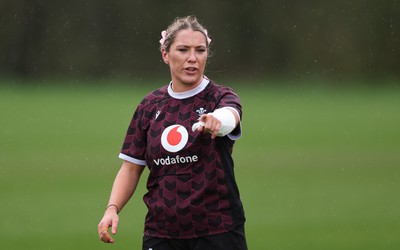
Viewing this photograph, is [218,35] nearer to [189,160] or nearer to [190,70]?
[190,70]

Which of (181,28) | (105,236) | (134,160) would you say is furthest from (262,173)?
(105,236)

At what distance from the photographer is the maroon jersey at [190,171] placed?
174 inches

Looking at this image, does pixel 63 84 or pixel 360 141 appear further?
pixel 63 84

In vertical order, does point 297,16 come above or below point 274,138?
above

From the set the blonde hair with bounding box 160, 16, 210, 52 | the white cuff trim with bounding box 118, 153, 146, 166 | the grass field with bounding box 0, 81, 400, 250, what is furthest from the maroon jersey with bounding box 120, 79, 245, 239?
the grass field with bounding box 0, 81, 400, 250

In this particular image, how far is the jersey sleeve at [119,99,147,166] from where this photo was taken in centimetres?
470

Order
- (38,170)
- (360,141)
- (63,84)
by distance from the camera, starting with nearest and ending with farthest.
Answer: (38,170) < (360,141) < (63,84)

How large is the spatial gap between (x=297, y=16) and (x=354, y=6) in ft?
9.56

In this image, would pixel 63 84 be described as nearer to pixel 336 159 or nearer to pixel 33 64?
pixel 33 64

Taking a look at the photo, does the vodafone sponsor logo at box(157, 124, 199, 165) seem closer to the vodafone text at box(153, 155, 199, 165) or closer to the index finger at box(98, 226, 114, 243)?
Answer: the vodafone text at box(153, 155, 199, 165)

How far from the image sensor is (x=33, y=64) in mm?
43875

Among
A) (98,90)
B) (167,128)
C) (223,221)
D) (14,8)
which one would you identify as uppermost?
(14,8)

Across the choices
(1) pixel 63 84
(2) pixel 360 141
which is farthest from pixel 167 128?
(1) pixel 63 84

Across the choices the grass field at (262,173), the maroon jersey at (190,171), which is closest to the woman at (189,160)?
the maroon jersey at (190,171)
